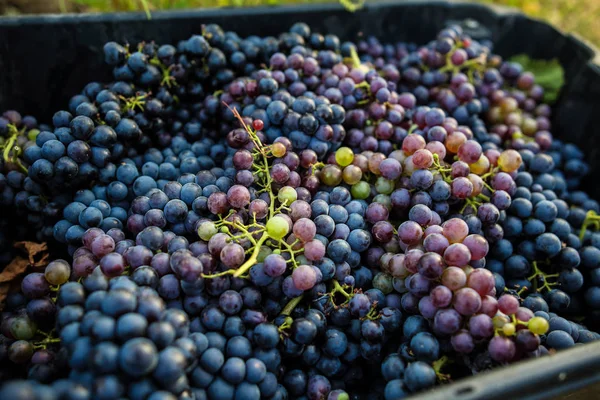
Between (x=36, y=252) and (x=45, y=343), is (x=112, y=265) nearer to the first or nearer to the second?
(x=45, y=343)

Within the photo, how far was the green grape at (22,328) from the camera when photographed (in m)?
1.05

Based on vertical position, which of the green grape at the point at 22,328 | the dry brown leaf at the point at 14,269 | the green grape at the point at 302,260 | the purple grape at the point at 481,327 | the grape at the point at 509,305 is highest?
the grape at the point at 509,305

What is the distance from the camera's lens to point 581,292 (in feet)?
4.61

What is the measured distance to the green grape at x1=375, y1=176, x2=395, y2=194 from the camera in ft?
4.33

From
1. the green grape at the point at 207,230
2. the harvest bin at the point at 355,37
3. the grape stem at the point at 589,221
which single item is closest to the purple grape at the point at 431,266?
the harvest bin at the point at 355,37

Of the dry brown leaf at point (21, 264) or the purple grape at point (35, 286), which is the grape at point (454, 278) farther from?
the dry brown leaf at point (21, 264)

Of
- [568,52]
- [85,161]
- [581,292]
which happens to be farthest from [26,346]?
[568,52]

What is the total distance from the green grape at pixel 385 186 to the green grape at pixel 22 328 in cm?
97

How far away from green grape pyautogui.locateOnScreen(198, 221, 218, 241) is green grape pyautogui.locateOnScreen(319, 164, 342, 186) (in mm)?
377

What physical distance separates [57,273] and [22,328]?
144 mm

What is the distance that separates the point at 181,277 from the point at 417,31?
1.59 meters

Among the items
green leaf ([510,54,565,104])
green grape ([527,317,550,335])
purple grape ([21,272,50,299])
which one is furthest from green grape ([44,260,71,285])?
green leaf ([510,54,565,104])

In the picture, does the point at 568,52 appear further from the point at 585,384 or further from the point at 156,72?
the point at 156,72

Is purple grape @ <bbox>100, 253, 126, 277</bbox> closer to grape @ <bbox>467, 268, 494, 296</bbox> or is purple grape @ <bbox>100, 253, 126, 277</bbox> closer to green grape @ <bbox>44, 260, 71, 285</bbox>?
green grape @ <bbox>44, 260, 71, 285</bbox>
